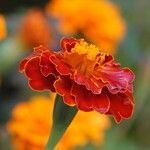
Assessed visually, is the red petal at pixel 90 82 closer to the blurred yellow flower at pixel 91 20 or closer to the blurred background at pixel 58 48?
the blurred background at pixel 58 48

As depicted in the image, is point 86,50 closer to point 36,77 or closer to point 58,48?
point 36,77

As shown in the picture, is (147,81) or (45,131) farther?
(147,81)

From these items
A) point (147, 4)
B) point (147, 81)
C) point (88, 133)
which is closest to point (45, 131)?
point (88, 133)

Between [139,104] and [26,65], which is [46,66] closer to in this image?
[26,65]

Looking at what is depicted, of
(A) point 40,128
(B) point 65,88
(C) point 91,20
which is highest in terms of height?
(B) point 65,88

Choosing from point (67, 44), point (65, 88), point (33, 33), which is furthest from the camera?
point (33, 33)

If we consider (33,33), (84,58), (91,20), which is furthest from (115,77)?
(91,20)

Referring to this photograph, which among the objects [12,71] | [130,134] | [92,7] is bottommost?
[130,134]

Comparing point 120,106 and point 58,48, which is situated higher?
point 120,106
